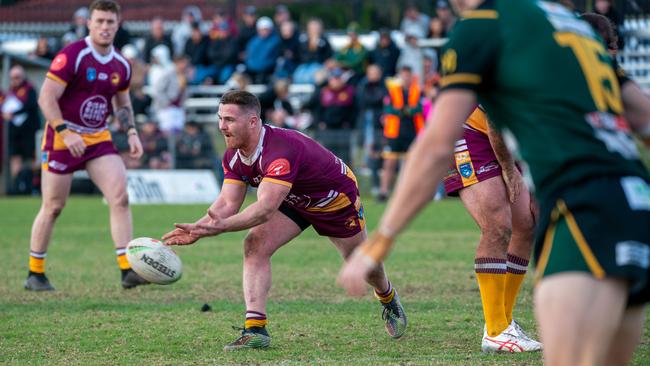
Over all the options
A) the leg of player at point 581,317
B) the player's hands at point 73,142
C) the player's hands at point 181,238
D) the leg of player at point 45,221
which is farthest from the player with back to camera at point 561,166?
the leg of player at point 45,221

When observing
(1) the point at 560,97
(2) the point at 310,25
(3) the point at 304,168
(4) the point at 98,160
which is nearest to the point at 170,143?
(2) the point at 310,25

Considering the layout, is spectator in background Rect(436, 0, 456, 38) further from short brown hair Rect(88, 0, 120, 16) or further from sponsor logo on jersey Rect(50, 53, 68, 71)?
sponsor logo on jersey Rect(50, 53, 68, 71)

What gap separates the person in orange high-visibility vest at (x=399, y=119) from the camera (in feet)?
63.7

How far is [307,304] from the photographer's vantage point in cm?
856

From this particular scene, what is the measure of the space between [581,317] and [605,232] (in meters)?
0.29

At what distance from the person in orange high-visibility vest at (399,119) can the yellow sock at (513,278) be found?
40.7 feet

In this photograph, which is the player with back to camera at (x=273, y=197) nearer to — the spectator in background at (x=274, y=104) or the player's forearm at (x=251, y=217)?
the player's forearm at (x=251, y=217)

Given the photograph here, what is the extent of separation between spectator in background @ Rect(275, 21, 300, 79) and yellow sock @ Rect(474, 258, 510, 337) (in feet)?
54.5

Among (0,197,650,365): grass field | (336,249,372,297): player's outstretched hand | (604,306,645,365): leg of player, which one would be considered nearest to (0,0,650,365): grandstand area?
(0,197,650,365): grass field

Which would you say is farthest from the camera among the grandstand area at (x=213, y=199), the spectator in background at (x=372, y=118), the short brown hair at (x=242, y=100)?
the spectator in background at (x=372, y=118)

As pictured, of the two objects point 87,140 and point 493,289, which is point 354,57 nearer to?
point 87,140

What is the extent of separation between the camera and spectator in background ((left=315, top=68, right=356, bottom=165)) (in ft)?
67.5

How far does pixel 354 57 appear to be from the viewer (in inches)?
839

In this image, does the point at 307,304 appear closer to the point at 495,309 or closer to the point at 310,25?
the point at 495,309
